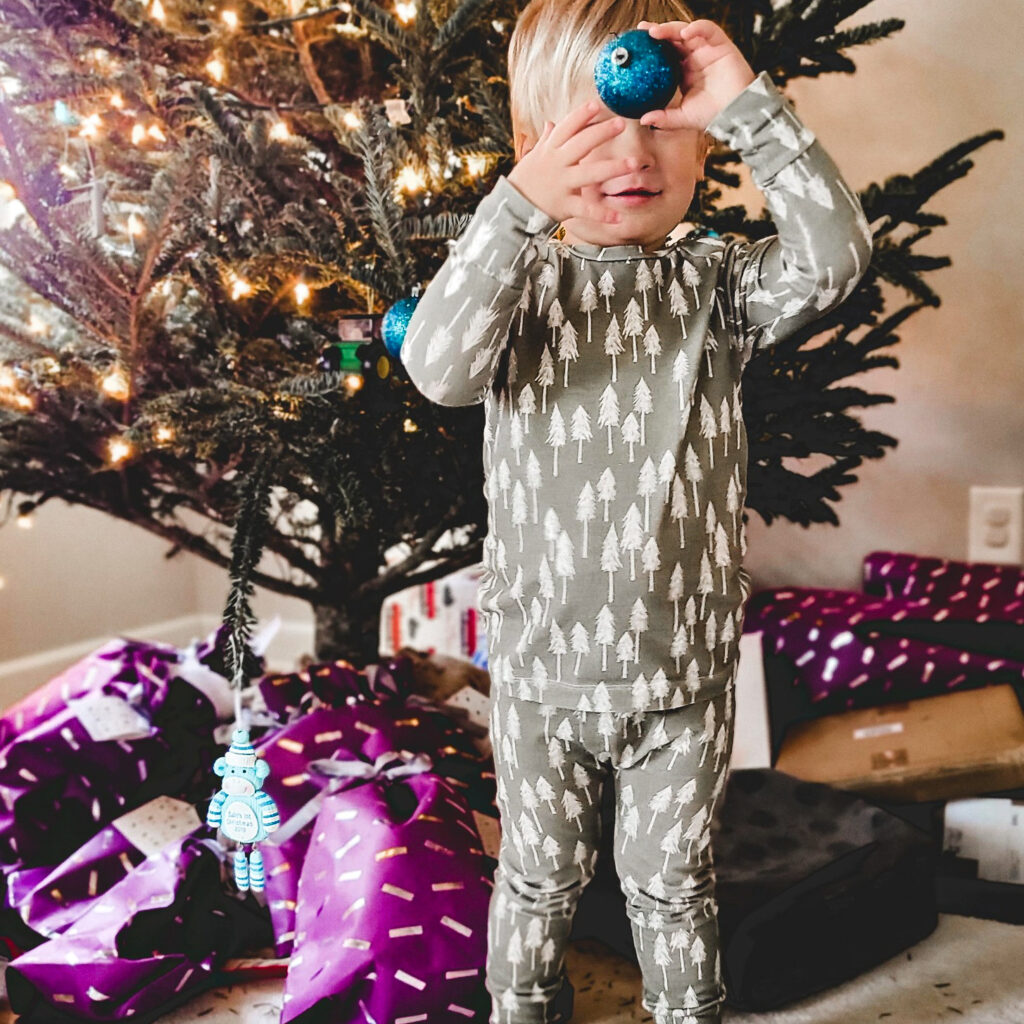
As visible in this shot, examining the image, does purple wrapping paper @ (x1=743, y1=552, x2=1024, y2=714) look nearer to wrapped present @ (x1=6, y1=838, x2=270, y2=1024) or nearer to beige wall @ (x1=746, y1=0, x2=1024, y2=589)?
beige wall @ (x1=746, y1=0, x2=1024, y2=589)

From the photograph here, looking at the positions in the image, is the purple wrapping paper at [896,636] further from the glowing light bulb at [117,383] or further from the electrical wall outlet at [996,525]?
the glowing light bulb at [117,383]

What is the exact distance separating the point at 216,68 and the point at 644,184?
0.65 m

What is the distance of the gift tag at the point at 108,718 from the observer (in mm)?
1101

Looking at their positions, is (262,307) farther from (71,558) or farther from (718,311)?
(71,558)

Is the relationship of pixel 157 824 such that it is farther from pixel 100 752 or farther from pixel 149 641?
pixel 149 641

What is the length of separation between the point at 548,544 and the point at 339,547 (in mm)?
560

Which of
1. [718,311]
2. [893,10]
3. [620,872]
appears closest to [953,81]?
[893,10]

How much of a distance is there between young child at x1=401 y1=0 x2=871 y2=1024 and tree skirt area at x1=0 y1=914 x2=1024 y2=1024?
0.17m

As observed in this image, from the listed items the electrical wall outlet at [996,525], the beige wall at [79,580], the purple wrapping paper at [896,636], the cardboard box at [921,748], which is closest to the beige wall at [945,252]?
the electrical wall outlet at [996,525]

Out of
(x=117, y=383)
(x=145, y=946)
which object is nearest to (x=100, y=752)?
(x=145, y=946)

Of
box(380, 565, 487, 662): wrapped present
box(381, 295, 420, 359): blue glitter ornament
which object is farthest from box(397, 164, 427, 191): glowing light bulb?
box(380, 565, 487, 662): wrapped present

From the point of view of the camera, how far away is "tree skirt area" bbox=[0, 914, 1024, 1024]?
899 millimetres

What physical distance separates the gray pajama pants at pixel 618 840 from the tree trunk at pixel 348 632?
1.73 ft

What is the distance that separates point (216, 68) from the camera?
107 centimetres
